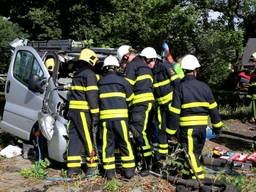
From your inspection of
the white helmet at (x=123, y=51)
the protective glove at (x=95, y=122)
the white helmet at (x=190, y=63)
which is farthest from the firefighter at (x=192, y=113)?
the white helmet at (x=123, y=51)

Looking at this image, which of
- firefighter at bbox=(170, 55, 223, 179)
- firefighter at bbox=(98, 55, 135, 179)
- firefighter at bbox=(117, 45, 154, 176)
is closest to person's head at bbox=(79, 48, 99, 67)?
firefighter at bbox=(98, 55, 135, 179)

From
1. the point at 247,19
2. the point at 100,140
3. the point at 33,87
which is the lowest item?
the point at 100,140

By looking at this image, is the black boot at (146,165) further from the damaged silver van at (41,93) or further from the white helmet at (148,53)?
the white helmet at (148,53)

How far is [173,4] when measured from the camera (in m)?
17.6

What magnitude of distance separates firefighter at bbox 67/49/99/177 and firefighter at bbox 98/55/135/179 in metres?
0.18

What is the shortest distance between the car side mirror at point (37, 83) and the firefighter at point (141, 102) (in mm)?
1493

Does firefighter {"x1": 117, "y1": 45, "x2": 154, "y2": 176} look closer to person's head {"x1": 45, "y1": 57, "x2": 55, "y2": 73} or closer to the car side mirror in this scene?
person's head {"x1": 45, "y1": 57, "x2": 55, "y2": 73}

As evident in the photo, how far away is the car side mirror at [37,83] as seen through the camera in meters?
7.79

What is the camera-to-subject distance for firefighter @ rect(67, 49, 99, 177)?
7.05 metres

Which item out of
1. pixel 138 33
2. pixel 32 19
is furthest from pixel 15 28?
pixel 138 33

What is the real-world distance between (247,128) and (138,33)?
9.12 m

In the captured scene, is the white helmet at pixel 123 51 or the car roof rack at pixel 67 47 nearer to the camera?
the white helmet at pixel 123 51

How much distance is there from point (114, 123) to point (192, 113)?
3.89ft

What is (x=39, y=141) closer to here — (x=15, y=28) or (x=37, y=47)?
(x=37, y=47)
